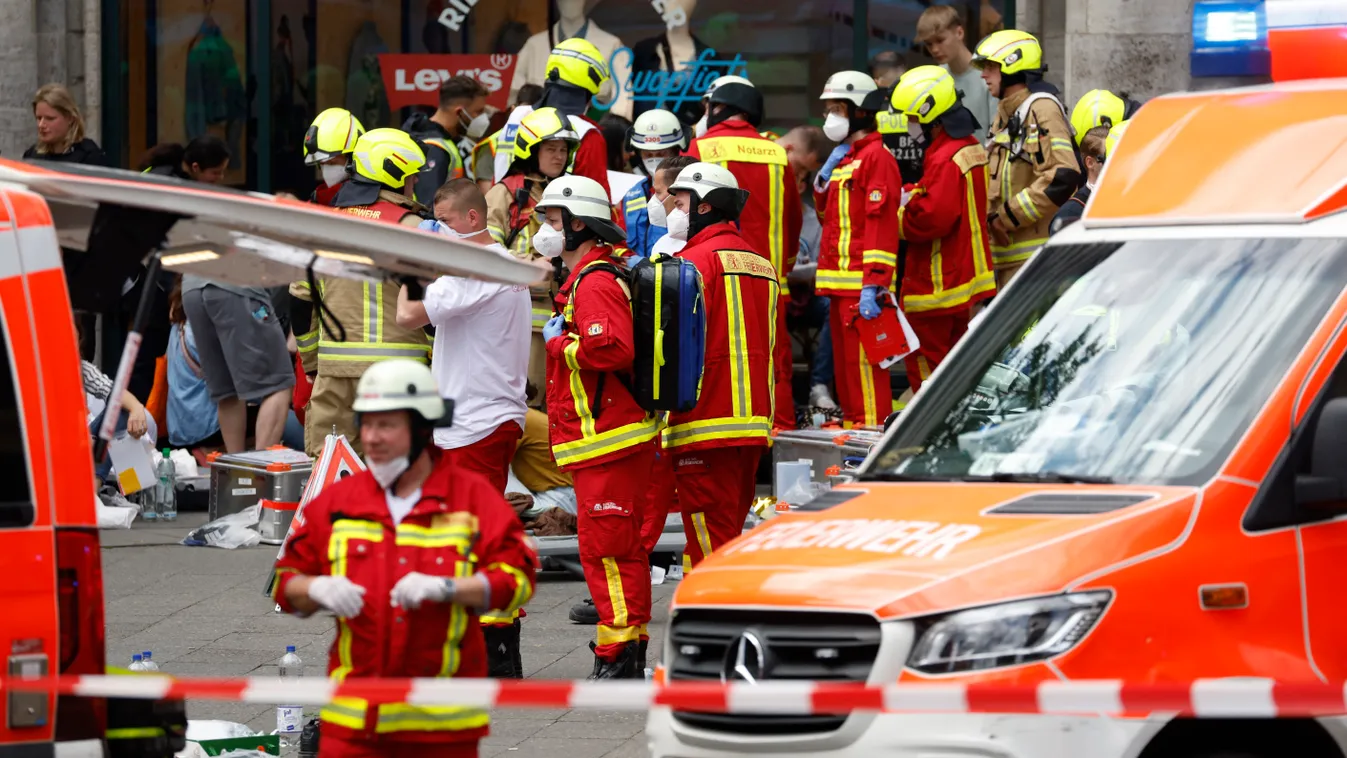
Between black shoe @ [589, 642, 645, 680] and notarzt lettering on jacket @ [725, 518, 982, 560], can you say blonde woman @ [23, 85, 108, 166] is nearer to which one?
black shoe @ [589, 642, 645, 680]

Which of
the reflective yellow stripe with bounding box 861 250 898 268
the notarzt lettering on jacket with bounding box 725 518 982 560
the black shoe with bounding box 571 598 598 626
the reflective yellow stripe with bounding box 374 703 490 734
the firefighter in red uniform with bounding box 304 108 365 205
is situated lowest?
the black shoe with bounding box 571 598 598 626

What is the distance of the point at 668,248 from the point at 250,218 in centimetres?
535

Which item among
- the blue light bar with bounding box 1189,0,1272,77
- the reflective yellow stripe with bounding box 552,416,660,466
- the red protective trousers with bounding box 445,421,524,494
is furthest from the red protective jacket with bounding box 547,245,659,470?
the blue light bar with bounding box 1189,0,1272,77

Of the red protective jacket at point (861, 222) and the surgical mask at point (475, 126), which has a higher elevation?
the surgical mask at point (475, 126)

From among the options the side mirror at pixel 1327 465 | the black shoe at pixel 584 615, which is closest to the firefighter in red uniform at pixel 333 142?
the black shoe at pixel 584 615

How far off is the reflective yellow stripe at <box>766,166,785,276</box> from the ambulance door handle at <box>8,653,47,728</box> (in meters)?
7.44

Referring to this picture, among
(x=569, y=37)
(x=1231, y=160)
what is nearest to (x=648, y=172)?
(x=569, y=37)

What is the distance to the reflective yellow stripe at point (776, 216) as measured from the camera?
40.2ft

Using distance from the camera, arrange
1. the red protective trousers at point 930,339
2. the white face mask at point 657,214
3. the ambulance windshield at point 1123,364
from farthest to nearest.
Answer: the red protective trousers at point 930,339 < the white face mask at point 657,214 < the ambulance windshield at point 1123,364

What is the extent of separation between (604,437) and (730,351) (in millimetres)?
976

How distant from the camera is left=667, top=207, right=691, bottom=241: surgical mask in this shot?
9.95 m

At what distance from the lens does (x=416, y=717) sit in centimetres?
530

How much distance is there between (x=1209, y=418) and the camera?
5.58 m

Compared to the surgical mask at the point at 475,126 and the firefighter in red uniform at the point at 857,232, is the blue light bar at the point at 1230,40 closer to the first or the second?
the firefighter in red uniform at the point at 857,232
